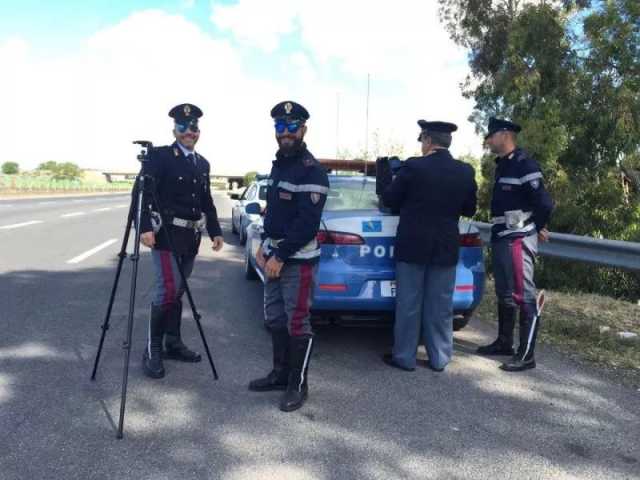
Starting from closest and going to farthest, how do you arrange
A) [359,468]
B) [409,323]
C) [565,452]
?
1. [359,468]
2. [565,452]
3. [409,323]

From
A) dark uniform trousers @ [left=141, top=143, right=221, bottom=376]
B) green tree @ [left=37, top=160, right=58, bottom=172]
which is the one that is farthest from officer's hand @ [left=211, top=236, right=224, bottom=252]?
green tree @ [left=37, top=160, right=58, bottom=172]

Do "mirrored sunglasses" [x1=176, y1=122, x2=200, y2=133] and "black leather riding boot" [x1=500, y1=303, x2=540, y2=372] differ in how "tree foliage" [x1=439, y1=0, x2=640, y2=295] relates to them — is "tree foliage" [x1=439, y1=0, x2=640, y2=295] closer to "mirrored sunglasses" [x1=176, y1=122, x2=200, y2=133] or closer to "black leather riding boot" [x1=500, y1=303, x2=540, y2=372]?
"black leather riding boot" [x1=500, y1=303, x2=540, y2=372]

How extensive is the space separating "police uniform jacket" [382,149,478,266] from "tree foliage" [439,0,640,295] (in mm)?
6709

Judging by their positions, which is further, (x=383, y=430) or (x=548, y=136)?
(x=548, y=136)

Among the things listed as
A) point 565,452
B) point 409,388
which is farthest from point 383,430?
point 565,452

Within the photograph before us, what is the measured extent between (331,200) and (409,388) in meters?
2.12

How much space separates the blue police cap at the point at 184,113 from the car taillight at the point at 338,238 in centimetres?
130

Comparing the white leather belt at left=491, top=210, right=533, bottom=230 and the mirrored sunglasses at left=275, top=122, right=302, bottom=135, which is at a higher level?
the mirrored sunglasses at left=275, top=122, right=302, bottom=135

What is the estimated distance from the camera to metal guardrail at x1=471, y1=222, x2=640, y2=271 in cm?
526

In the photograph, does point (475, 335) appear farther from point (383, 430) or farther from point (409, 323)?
point (383, 430)

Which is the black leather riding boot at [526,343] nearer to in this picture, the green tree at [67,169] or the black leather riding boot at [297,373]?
the black leather riding boot at [297,373]

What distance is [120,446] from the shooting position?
289cm

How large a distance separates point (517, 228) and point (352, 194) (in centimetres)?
164

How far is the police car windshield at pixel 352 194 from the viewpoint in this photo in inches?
206
